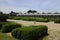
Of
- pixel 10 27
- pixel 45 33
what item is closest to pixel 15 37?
pixel 45 33

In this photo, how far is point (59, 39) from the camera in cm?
1115

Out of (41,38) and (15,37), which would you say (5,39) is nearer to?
(15,37)

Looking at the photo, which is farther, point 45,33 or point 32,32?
point 45,33

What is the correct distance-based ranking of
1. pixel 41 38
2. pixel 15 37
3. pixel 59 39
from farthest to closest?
pixel 15 37
pixel 41 38
pixel 59 39

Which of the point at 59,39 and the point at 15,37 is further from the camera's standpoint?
the point at 15,37

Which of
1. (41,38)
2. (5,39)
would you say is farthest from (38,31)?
(5,39)

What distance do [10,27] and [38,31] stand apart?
580 centimetres

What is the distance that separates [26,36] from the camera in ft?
37.0

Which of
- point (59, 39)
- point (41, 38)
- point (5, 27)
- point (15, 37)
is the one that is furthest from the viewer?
point (5, 27)

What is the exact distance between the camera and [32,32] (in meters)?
11.3

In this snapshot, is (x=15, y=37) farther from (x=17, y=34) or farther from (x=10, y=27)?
(x=10, y=27)

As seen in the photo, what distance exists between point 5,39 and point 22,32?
256 cm

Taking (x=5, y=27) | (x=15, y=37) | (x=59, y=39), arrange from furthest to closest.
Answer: (x=5, y=27)
(x=15, y=37)
(x=59, y=39)

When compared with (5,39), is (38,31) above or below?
above
